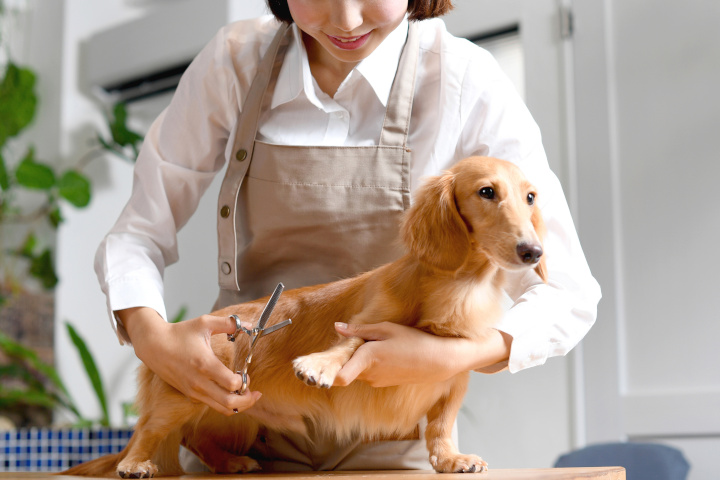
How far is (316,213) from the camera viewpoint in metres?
1.16

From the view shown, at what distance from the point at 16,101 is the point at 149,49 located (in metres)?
0.87

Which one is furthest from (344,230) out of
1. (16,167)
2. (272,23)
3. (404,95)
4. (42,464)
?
(16,167)

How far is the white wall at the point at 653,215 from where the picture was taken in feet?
7.54

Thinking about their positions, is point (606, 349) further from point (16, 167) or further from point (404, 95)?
point (16, 167)

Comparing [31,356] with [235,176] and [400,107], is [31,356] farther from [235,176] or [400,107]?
[400,107]

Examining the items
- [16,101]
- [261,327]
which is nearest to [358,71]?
[261,327]

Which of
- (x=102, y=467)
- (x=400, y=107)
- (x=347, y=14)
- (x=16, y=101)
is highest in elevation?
(x=16, y=101)

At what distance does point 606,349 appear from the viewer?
97.5 inches

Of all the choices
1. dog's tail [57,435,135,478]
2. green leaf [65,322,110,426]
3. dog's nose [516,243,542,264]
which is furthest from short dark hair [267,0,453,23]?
green leaf [65,322,110,426]

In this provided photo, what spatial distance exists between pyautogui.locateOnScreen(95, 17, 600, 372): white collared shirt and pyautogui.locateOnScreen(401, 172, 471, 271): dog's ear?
0.14 m

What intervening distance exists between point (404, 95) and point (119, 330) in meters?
0.58

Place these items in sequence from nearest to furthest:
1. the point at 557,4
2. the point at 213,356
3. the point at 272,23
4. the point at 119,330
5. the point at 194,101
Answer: the point at 213,356
the point at 119,330
the point at 194,101
the point at 272,23
the point at 557,4

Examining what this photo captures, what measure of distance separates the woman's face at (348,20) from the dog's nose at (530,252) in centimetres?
39

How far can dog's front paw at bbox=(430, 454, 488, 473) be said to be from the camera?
0.91m
